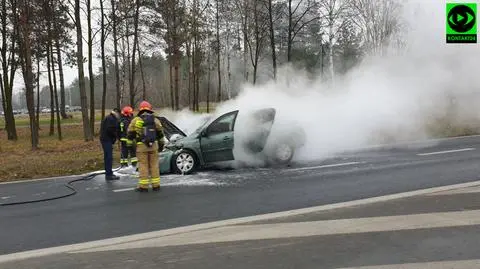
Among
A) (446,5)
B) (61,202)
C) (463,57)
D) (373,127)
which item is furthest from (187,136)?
(463,57)

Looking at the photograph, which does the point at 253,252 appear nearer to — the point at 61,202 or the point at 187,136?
the point at 61,202

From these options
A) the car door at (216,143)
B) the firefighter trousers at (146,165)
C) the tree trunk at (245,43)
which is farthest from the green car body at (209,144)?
the tree trunk at (245,43)

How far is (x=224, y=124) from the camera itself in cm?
1145

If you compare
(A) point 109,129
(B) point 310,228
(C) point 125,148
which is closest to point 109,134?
(A) point 109,129

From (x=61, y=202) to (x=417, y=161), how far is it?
8.37m

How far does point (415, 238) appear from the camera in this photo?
18.1 feet

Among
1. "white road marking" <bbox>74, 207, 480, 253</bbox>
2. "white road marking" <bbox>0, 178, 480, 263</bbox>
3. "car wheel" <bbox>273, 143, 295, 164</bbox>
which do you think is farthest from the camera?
"car wheel" <bbox>273, 143, 295, 164</bbox>

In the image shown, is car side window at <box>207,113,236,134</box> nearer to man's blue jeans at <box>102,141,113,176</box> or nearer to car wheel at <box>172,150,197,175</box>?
car wheel at <box>172,150,197,175</box>

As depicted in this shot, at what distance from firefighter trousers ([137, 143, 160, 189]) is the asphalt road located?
0.94ft

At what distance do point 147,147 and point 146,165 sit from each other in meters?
0.35

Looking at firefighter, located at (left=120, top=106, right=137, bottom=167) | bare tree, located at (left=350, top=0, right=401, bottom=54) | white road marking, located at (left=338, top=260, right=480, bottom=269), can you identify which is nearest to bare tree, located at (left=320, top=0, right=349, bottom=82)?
bare tree, located at (left=350, top=0, right=401, bottom=54)

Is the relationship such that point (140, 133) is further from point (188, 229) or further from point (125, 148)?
point (125, 148)

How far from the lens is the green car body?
36.2 feet

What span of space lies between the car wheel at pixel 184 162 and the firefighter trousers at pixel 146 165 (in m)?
1.60
